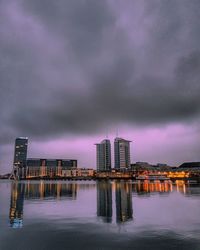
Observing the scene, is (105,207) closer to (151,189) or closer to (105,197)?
(105,197)

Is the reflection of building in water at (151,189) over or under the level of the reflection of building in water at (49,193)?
under

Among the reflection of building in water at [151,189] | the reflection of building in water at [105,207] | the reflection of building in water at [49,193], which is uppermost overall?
the reflection of building in water at [105,207]

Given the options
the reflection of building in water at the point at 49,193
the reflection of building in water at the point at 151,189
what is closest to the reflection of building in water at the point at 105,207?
the reflection of building in water at the point at 49,193

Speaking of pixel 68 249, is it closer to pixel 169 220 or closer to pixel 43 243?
pixel 43 243

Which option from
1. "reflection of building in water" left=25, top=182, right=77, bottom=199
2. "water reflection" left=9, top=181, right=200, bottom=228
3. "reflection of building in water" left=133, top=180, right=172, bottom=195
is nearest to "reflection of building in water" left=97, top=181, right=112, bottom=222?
"water reflection" left=9, top=181, right=200, bottom=228

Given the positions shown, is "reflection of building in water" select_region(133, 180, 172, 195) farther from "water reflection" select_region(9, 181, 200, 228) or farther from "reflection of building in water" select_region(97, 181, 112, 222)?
"reflection of building in water" select_region(97, 181, 112, 222)

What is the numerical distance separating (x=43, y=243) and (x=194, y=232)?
14.1m

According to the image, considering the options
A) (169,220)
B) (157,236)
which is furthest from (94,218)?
(157,236)

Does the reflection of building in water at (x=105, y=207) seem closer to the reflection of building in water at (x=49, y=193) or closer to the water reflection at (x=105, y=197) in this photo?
the water reflection at (x=105, y=197)

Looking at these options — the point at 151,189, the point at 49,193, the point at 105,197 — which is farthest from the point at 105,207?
the point at 151,189

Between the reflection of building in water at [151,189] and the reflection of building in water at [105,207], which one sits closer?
the reflection of building in water at [105,207]

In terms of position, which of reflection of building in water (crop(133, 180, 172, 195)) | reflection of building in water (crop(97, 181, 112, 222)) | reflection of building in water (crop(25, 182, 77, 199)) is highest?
reflection of building in water (crop(97, 181, 112, 222))

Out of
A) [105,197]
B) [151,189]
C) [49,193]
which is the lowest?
[151,189]

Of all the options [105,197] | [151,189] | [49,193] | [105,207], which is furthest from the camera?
[151,189]
